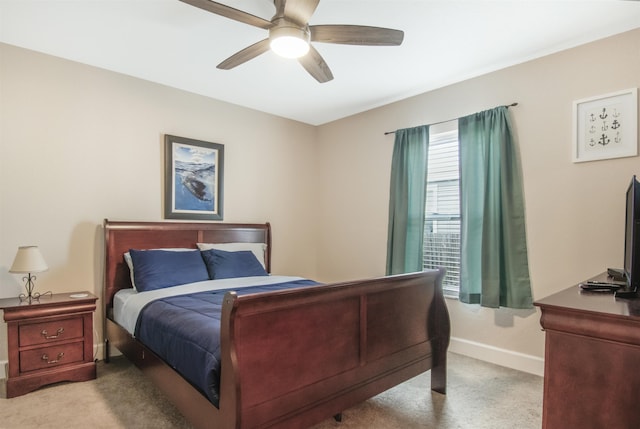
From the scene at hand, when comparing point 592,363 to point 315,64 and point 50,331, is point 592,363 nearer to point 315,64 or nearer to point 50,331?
point 315,64

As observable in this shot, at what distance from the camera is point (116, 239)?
3.29 m

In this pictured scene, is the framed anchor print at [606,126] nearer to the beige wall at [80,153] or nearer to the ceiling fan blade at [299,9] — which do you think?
the ceiling fan blade at [299,9]

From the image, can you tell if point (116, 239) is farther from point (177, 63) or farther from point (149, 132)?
point (177, 63)

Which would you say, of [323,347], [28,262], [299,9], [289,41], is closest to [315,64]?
[289,41]

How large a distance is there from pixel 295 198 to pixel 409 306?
2696 millimetres

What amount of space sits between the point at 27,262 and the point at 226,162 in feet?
6.87

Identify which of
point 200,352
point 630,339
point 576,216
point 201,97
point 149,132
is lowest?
point 200,352

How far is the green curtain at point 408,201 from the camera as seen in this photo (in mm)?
3740

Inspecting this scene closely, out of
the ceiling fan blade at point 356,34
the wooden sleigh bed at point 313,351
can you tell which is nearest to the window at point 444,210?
the wooden sleigh bed at point 313,351

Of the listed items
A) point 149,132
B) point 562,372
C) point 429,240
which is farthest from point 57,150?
point 562,372

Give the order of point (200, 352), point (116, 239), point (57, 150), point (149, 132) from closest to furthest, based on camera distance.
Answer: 1. point (200, 352)
2. point (57, 150)
3. point (116, 239)
4. point (149, 132)

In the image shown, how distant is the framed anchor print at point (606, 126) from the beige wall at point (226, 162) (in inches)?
2.4

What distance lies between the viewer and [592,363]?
4.72 feet

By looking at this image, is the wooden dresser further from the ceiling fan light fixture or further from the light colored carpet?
the ceiling fan light fixture
